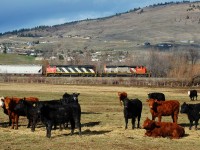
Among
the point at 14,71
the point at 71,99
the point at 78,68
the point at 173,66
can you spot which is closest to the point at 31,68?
the point at 14,71

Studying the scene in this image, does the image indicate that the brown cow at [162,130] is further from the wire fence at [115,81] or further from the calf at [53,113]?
the wire fence at [115,81]

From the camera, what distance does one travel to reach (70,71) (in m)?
124

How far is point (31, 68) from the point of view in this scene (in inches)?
5162

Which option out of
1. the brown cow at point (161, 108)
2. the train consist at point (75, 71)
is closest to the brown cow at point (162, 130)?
the brown cow at point (161, 108)

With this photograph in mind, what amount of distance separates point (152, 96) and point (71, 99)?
440 inches

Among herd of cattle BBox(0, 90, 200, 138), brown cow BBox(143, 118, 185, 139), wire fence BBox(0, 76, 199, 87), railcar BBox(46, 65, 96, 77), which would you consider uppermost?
railcar BBox(46, 65, 96, 77)

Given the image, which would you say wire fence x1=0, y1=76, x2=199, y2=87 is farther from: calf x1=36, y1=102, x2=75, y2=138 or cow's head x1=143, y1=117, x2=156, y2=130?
calf x1=36, y1=102, x2=75, y2=138

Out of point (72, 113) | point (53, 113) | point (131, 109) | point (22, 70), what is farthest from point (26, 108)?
point (22, 70)

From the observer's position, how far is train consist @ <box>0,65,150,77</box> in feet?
405

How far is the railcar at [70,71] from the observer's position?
123 meters

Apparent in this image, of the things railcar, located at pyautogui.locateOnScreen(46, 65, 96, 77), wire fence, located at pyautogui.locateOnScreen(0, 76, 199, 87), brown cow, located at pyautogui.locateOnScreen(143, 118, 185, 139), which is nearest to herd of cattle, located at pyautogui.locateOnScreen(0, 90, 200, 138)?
brown cow, located at pyautogui.locateOnScreen(143, 118, 185, 139)

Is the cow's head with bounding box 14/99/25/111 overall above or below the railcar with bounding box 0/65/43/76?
below

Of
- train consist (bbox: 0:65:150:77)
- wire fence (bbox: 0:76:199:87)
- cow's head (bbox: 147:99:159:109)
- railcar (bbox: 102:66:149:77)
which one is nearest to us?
cow's head (bbox: 147:99:159:109)

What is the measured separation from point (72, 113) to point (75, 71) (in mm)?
101891
